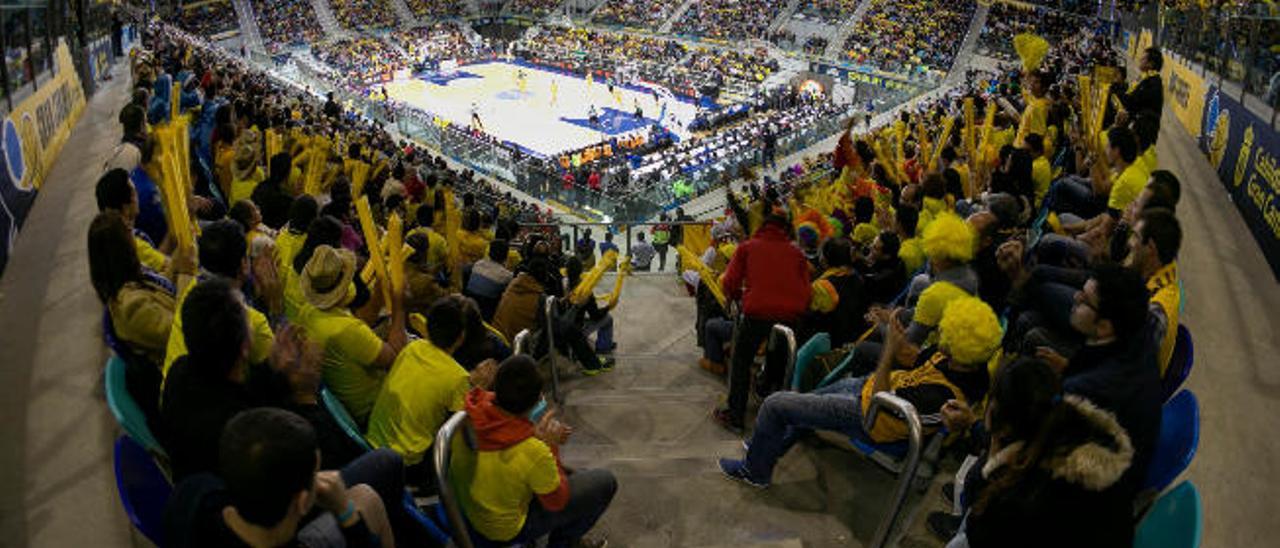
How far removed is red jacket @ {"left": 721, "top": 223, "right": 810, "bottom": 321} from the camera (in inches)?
→ 205

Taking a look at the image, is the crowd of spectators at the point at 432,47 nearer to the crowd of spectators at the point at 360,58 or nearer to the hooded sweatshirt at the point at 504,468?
the crowd of spectators at the point at 360,58

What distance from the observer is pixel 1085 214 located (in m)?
7.12

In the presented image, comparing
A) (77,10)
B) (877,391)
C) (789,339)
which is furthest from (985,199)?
(77,10)

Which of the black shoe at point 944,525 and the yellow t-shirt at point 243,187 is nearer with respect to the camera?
the black shoe at point 944,525

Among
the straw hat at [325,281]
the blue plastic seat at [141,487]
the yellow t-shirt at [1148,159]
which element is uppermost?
the yellow t-shirt at [1148,159]

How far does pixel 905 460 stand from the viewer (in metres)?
3.68

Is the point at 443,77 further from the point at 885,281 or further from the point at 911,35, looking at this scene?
the point at 885,281

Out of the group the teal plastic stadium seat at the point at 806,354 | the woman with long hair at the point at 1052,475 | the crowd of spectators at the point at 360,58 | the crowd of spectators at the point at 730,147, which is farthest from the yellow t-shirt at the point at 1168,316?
the crowd of spectators at the point at 360,58

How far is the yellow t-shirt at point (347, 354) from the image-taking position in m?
4.18

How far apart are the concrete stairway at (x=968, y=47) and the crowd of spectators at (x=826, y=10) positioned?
6448 mm

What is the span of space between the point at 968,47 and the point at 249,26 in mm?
36570

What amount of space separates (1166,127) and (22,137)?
1497 cm

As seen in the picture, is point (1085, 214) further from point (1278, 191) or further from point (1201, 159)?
point (1201, 159)

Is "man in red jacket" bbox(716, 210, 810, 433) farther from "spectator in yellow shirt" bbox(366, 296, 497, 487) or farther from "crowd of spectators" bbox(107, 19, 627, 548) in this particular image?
"spectator in yellow shirt" bbox(366, 296, 497, 487)
